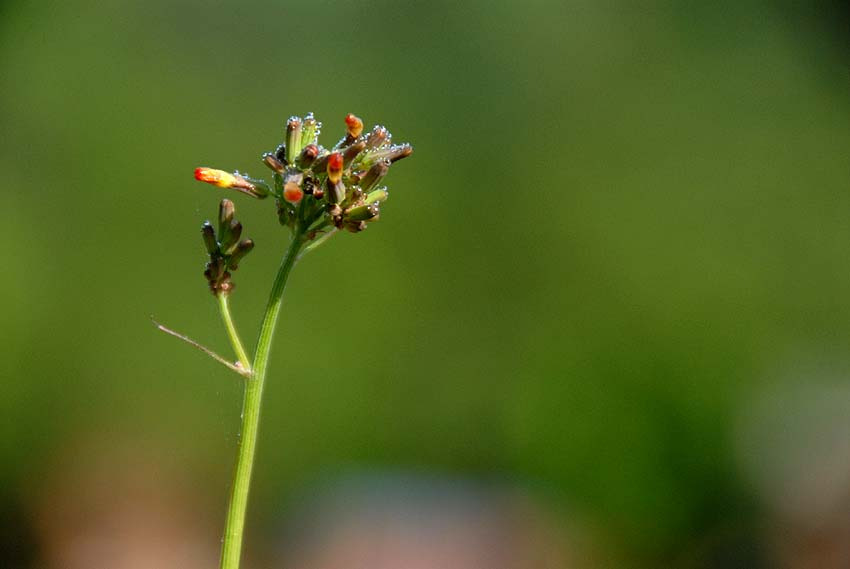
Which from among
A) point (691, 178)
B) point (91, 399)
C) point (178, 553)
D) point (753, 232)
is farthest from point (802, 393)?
point (91, 399)

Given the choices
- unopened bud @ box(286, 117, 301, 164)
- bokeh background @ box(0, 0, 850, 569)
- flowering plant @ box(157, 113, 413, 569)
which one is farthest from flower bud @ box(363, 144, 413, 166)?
bokeh background @ box(0, 0, 850, 569)

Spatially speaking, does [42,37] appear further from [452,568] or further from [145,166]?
[452,568]

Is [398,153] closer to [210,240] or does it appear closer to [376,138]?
[376,138]

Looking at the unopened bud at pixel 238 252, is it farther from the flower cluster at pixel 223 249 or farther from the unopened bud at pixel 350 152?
the unopened bud at pixel 350 152

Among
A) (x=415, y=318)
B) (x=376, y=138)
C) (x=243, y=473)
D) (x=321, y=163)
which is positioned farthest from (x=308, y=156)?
(x=415, y=318)

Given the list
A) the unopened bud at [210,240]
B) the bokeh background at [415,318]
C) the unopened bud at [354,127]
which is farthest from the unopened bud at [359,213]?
the bokeh background at [415,318]
